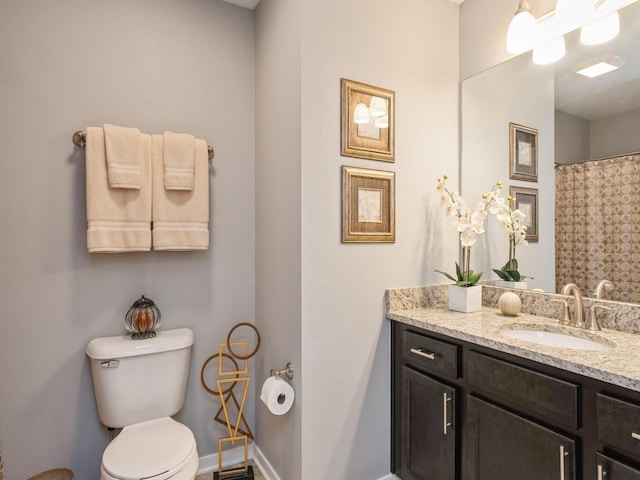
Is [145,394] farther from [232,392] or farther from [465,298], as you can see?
[465,298]

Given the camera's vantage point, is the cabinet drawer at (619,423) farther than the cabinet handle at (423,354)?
No

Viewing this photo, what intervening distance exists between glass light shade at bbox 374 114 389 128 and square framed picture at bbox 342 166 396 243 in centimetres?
23

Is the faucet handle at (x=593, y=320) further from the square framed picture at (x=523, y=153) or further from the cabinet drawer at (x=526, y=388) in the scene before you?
the square framed picture at (x=523, y=153)

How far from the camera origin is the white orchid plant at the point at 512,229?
183 cm

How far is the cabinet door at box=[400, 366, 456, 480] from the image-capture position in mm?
1481

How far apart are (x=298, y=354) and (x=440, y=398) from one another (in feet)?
2.06

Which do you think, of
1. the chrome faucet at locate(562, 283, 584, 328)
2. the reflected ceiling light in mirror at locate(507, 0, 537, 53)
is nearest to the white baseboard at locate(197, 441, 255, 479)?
the chrome faucet at locate(562, 283, 584, 328)

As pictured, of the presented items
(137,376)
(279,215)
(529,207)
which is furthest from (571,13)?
(137,376)

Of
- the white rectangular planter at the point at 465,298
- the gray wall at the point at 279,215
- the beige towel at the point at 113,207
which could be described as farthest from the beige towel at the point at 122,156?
the white rectangular planter at the point at 465,298

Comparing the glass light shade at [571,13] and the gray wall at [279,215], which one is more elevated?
the glass light shade at [571,13]

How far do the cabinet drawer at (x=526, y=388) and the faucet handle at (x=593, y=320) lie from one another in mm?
467

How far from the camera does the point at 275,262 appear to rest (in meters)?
1.84

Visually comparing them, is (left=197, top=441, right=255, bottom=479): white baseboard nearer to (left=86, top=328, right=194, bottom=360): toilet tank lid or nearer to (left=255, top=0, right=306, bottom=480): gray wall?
(left=255, top=0, right=306, bottom=480): gray wall

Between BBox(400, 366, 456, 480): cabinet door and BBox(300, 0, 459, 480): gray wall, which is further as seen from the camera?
BBox(300, 0, 459, 480): gray wall
